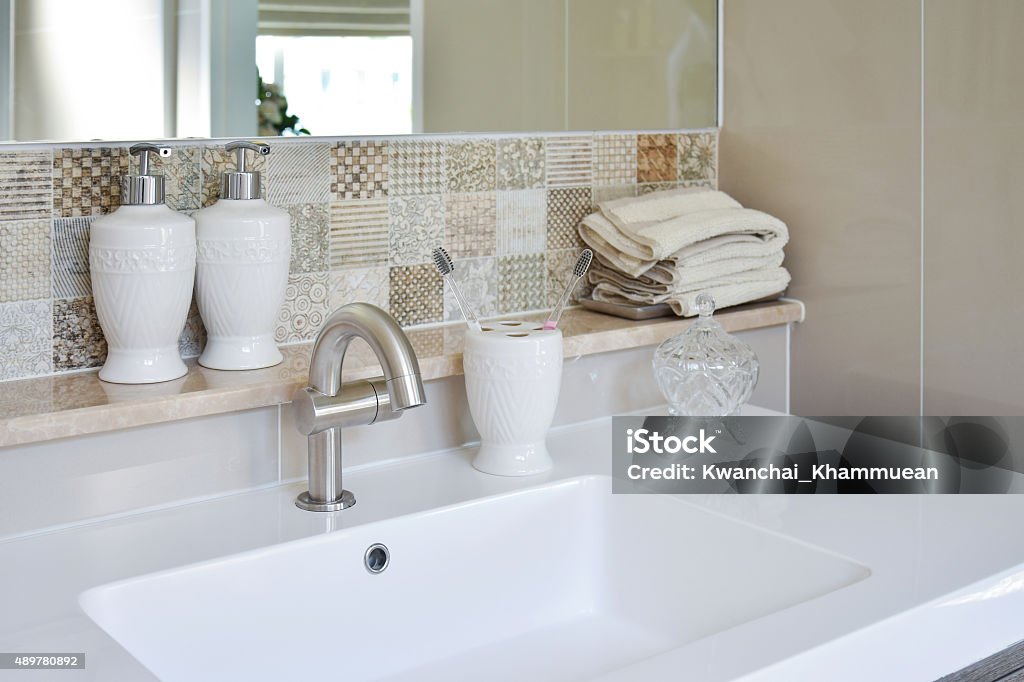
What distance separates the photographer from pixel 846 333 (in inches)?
59.1

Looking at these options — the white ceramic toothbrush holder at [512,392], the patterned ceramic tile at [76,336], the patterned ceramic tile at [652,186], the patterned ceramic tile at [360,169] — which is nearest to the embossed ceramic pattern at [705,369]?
the white ceramic toothbrush holder at [512,392]

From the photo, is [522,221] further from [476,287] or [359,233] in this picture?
[359,233]

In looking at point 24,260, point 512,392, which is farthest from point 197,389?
point 512,392

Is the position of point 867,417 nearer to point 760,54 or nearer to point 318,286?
point 760,54

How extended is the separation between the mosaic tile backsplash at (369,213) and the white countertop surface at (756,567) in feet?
0.70

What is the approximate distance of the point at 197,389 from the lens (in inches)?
42.6

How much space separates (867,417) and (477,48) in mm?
713

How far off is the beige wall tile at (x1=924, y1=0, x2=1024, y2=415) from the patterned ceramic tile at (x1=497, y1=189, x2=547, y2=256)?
493mm

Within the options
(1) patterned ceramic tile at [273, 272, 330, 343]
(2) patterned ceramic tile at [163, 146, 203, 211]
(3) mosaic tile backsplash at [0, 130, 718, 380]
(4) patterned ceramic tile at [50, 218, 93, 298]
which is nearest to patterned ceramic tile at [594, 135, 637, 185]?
(3) mosaic tile backsplash at [0, 130, 718, 380]

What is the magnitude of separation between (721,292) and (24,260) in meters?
0.85

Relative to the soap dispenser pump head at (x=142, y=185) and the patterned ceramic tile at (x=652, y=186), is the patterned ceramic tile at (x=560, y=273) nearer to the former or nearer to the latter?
the patterned ceramic tile at (x=652, y=186)

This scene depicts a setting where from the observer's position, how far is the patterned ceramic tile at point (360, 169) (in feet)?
4.21

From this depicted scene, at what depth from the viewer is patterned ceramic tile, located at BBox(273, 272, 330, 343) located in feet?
4.19

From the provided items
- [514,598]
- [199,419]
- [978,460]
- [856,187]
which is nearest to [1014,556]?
[978,460]
